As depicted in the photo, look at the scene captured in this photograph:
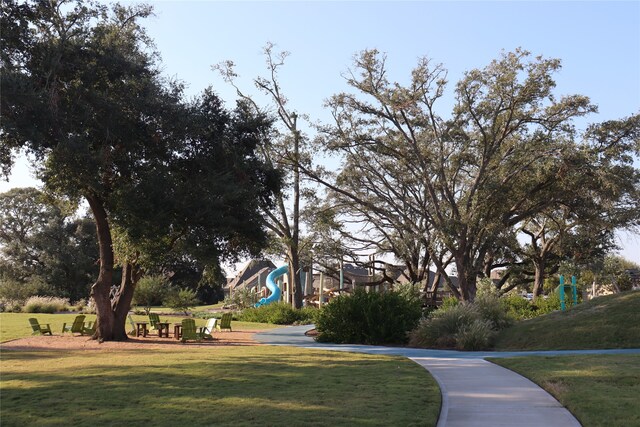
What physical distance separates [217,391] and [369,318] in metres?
11.1

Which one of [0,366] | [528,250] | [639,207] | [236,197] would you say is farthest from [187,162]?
[528,250]

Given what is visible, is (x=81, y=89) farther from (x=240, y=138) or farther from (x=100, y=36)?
(x=240, y=138)

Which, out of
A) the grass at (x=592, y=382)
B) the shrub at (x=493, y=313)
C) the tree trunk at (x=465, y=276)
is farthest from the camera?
the tree trunk at (x=465, y=276)

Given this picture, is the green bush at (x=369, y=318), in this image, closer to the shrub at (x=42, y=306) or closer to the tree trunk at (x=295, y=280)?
the tree trunk at (x=295, y=280)

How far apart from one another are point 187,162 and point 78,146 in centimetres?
382

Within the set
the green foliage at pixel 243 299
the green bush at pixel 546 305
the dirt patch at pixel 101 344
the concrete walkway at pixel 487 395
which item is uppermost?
the green foliage at pixel 243 299

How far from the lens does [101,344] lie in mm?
20359

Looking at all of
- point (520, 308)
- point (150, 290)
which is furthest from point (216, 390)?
point (150, 290)

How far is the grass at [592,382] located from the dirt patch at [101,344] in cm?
1049

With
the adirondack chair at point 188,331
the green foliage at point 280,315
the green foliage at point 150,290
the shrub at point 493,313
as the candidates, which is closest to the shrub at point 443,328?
the shrub at point 493,313

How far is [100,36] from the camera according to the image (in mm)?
19156

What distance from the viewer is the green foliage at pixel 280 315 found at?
34906 millimetres

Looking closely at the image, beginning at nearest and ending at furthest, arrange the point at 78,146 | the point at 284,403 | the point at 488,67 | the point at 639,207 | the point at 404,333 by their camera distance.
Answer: the point at 284,403, the point at 78,146, the point at 404,333, the point at 488,67, the point at 639,207

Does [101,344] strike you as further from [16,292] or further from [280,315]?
[16,292]
